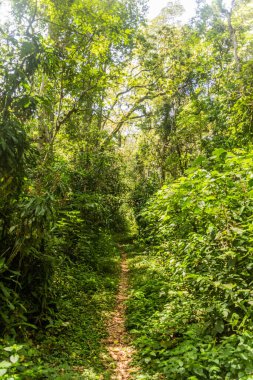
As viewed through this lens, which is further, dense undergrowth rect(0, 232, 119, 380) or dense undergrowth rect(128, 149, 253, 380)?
dense undergrowth rect(128, 149, 253, 380)

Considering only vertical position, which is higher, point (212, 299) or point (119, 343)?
point (212, 299)

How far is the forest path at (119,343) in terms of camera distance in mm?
4309

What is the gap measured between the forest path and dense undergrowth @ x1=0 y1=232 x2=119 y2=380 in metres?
0.16

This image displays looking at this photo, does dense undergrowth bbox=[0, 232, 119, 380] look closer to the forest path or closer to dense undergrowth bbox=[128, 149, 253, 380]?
the forest path

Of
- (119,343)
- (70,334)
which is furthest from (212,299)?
(70,334)

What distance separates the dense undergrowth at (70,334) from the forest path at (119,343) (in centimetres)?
16

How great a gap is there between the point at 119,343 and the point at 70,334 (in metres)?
0.90

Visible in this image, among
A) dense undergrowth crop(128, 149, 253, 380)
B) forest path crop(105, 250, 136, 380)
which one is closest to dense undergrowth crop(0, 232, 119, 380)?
forest path crop(105, 250, 136, 380)

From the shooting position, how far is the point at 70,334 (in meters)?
5.19

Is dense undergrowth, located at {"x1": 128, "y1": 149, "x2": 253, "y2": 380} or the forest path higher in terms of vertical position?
dense undergrowth, located at {"x1": 128, "y1": 149, "x2": 253, "y2": 380}

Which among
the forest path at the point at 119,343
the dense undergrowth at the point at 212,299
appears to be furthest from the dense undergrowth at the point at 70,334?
the dense undergrowth at the point at 212,299

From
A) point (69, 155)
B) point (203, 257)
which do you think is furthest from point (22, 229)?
point (69, 155)

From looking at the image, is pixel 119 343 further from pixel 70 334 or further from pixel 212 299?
pixel 212 299

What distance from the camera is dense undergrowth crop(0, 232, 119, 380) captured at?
3426 millimetres
